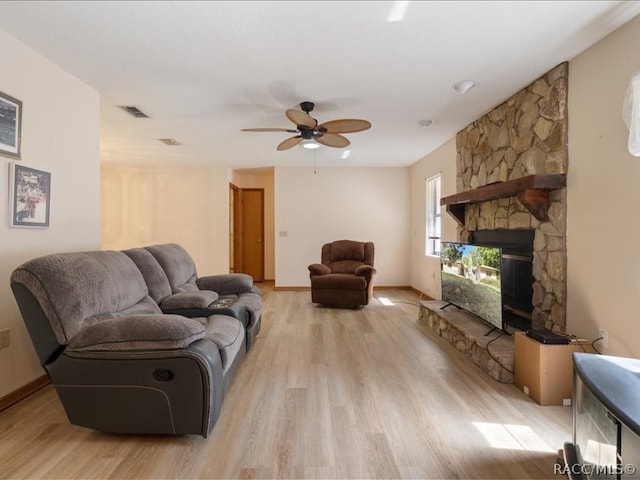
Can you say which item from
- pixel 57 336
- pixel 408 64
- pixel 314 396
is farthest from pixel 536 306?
pixel 57 336

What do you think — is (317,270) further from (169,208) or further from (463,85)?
(169,208)

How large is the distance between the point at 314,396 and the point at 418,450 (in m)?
0.77

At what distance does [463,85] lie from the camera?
281 centimetres

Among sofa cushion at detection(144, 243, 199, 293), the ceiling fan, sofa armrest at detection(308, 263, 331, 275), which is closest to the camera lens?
the ceiling fan

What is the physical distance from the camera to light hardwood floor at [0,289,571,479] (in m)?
1.56

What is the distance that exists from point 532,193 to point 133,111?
12.5ft

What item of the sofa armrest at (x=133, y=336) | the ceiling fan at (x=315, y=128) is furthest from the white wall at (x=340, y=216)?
the sofa armrest at (x=133, y=336)

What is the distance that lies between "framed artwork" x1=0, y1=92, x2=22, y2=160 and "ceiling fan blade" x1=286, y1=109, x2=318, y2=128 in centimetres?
181

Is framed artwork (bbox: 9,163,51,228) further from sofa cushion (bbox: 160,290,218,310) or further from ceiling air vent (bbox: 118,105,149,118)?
ceiling air vent (bbox: 118,105,149,118)

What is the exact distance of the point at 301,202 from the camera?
21.2 feet

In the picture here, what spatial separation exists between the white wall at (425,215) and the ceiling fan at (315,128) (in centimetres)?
194

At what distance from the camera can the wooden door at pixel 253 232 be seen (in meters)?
7.43

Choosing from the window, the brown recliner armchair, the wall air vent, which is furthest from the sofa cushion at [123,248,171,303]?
the window

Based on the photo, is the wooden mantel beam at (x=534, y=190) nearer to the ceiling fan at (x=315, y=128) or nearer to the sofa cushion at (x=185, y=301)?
the ceiling fan at (x=315, y=128)
